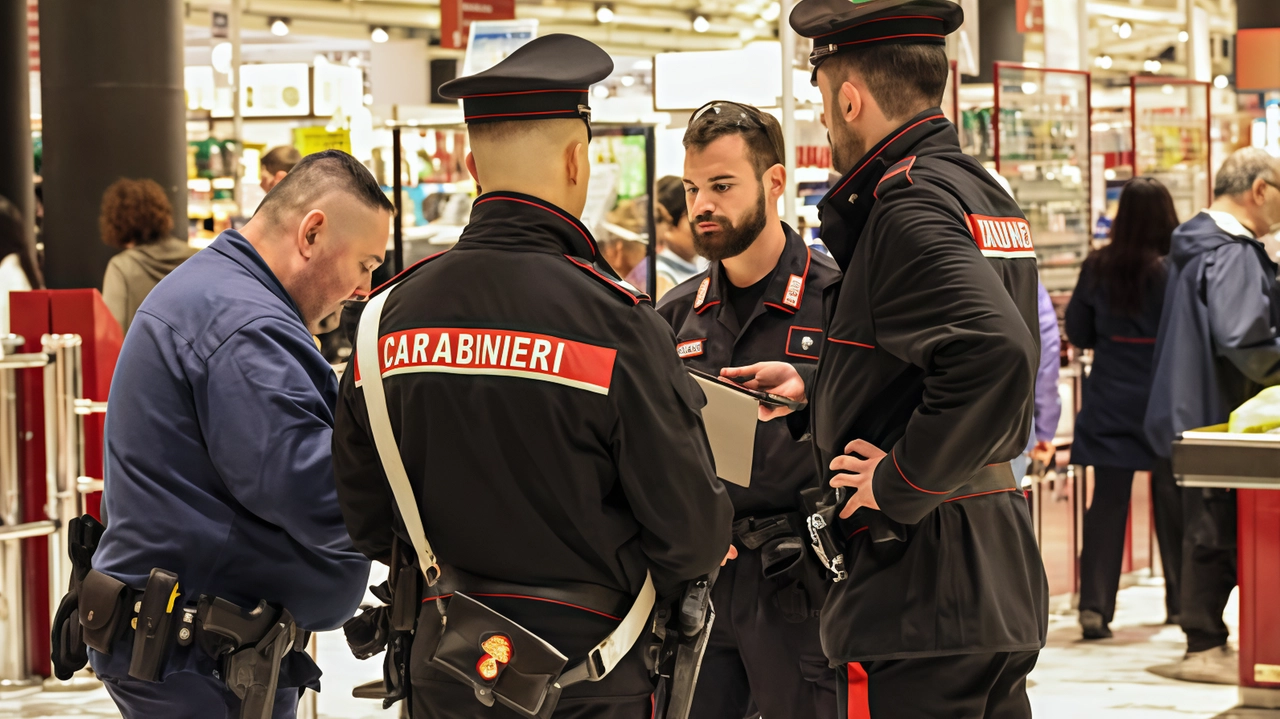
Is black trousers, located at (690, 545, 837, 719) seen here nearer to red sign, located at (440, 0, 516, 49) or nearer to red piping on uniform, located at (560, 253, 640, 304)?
red piping on uniform, located at (560, 253, 640, 304)

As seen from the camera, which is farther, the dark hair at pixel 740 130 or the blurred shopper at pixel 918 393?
the dark hair at pixel 740 130

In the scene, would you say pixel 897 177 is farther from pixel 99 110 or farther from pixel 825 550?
pixel 99 110

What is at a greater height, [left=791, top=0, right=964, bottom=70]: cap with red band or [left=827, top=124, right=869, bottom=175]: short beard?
[left=791, top=0, right=964, bottom=70]: cap with red band

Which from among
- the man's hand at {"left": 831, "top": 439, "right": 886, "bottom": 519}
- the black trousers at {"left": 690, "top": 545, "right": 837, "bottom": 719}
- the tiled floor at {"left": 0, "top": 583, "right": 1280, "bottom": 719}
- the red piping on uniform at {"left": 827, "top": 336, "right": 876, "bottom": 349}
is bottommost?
the tiled floor at {"left": 0, "top": 583, "right": 1280, "bottom": 719}

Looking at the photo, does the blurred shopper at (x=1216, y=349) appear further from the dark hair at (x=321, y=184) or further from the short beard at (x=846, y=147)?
the dark hair at (x=321, y=184)

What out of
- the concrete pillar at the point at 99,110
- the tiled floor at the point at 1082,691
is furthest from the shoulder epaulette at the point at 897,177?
the concrete pillar at the point at 99,110

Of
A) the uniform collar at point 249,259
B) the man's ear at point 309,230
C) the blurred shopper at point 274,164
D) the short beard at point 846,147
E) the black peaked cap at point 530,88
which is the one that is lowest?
the uniform collar at point 249,259

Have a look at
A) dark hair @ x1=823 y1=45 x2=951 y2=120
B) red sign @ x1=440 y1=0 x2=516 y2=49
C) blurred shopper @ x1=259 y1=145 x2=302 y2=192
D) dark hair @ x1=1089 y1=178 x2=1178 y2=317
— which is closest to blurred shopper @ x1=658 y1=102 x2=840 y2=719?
dark hair @ x1=823 y1=45 x2=951 y2=120

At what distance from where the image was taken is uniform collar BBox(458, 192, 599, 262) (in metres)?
2.22

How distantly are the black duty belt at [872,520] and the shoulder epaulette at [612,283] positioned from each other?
590 millimetres

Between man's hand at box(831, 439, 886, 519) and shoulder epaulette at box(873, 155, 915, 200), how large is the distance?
43cm

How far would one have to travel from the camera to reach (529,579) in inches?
85.4

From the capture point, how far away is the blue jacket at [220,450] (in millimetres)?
2576

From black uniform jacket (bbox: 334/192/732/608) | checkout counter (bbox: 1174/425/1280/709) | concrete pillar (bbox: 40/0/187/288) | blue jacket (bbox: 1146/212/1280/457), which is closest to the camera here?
black uniform jacket (bbox: 334/192/732/608)
